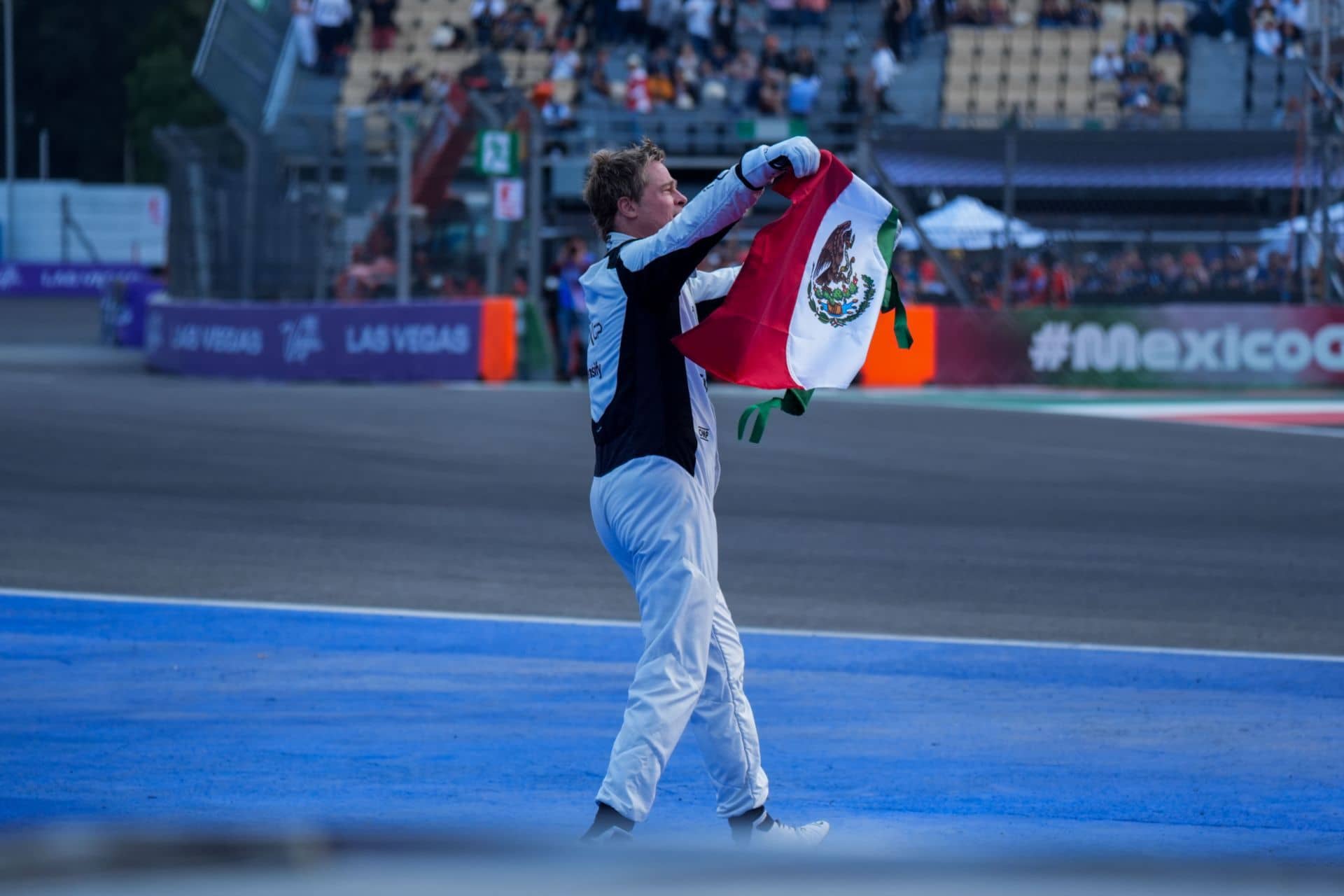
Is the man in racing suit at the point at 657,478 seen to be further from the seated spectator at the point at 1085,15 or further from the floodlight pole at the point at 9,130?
the floodlight pole at the point at 9,130

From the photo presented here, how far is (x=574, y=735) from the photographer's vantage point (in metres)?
6.34

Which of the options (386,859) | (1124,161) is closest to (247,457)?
(386,859)

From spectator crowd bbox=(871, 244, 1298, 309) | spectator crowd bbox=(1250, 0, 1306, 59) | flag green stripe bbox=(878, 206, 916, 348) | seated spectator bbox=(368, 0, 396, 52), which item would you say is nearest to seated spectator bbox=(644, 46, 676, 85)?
seated spectator bbox=(368, 0, 396, 52)

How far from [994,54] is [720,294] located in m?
31.3

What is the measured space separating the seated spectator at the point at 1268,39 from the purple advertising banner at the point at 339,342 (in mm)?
16376

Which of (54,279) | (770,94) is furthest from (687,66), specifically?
(54,279)

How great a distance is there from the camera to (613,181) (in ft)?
15.8

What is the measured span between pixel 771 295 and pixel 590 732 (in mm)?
2063

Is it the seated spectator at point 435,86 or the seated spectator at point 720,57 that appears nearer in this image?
the seated spectator at point 435,86

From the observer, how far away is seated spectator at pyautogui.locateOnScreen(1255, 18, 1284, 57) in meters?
33.1

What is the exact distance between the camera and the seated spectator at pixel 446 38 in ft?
119

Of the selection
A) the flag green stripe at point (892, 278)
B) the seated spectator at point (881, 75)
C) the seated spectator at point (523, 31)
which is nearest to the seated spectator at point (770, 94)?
the seated spectator at point (881, 75)

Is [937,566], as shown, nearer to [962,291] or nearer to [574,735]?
[574,735]

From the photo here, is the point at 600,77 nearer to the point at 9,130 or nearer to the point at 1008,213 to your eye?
the point at 1008,213
